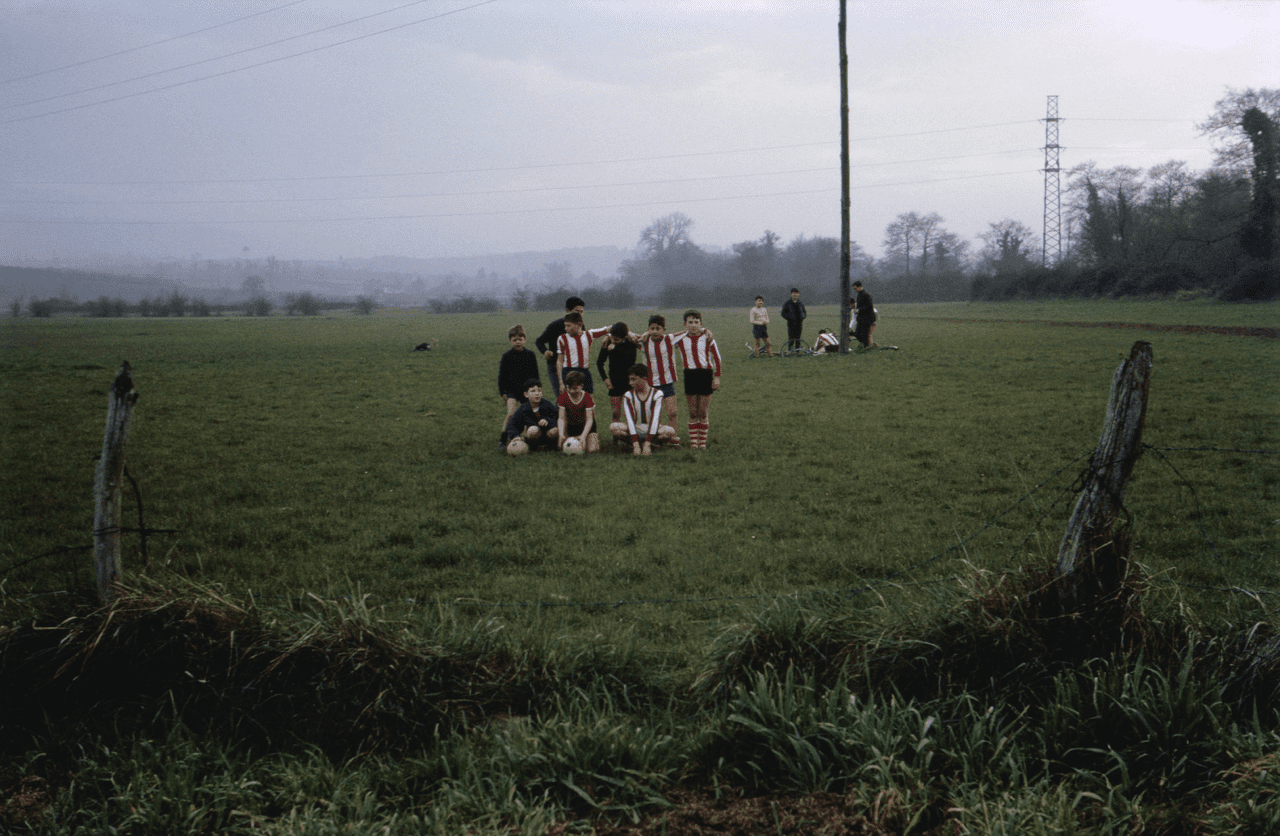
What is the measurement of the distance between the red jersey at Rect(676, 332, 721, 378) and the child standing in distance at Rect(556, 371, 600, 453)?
1306 mm

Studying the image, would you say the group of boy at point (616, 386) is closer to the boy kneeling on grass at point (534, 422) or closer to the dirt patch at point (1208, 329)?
the boy kneeling on grass at point (534, 422)

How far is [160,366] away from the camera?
74.5 feet

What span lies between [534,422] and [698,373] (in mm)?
2091

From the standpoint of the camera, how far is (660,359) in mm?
10477

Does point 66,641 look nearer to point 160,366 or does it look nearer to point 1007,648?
point 1007,648

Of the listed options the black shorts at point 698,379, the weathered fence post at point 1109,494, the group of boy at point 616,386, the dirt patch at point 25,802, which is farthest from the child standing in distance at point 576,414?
the dirt patch at point 25,802

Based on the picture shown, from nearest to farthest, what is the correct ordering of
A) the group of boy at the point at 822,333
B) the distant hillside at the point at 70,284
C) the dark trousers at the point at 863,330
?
the group of boy at the point at 822,333, the dark trousers at the point at 863,330, the distant hillside at the point at 70,284

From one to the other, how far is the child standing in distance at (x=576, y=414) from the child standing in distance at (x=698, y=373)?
3.99 feet

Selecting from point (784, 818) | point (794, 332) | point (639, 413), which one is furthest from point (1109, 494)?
point (794, 332)

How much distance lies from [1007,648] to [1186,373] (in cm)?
1412

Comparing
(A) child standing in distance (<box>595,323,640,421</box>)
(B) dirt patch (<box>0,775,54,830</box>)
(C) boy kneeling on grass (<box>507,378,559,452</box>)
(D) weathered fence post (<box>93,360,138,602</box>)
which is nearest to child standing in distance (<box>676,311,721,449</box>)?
(A) child standing in distance (<box>595,323,640,421</box>)

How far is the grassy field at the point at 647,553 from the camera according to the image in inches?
121

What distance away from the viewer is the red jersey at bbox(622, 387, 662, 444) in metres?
9.91

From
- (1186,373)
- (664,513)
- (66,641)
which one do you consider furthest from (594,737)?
(1186,373)
